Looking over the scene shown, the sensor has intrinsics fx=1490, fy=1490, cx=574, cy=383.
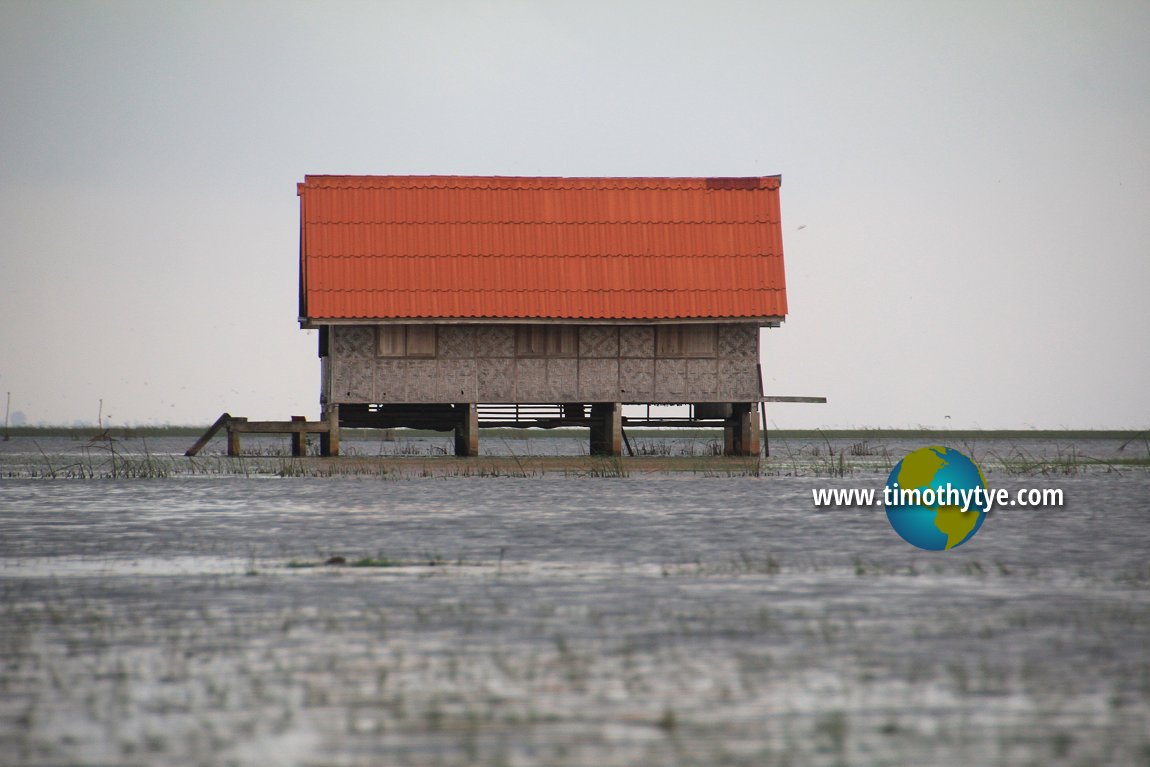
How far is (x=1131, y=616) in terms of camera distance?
27.8 feet

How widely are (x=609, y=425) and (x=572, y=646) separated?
963 inches

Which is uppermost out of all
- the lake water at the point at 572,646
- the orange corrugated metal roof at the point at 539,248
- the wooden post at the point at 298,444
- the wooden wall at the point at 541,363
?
the orange corrugated metal roof at the point at 539,248

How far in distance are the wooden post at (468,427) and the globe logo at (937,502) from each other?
12468 millimetres

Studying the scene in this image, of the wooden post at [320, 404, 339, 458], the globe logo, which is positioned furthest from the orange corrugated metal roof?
the globe logo

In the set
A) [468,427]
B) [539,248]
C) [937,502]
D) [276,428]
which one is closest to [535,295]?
[539,248]

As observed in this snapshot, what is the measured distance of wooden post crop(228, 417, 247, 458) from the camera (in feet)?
105

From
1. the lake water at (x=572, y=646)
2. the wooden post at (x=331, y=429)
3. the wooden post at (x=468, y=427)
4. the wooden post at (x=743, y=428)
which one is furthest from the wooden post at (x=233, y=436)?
the lake water at (x=572, y=646)

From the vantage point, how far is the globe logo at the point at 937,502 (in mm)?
13836

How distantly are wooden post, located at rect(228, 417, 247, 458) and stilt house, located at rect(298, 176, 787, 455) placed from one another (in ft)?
6.27

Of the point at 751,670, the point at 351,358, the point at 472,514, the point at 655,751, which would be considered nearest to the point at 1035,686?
the point at 751,670

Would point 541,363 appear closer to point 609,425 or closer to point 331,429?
point 609,425

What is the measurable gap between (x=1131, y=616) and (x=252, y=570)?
19.9ft

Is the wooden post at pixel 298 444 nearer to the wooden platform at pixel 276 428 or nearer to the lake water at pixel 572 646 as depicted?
the wooden platform at pixel 276 428

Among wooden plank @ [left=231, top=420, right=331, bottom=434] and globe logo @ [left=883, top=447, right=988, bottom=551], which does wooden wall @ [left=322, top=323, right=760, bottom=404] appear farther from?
globe logo @ [left=883, top=447, right=988, bottom=551]
